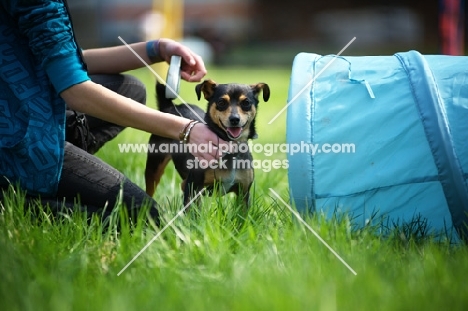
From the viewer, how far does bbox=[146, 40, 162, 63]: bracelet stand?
3.15m

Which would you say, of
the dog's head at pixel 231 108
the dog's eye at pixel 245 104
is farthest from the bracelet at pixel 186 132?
the dog's eye at pixel 245 104

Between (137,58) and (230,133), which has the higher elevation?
(137,58)

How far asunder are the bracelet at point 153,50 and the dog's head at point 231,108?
0.26 meters

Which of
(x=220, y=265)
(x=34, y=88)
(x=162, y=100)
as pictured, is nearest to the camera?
(x=220, y=265)

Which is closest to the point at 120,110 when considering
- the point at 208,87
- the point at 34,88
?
the point at 34,88

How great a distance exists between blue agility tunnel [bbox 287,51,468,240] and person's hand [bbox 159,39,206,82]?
1.77ft

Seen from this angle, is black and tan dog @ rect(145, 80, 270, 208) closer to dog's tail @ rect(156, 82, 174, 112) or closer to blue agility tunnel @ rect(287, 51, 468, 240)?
dog's tail @ rect(156, 82, 174, 112)

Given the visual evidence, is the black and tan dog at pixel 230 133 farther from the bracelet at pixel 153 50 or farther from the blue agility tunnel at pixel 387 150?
the blue agility tunnel at pixel 387 150

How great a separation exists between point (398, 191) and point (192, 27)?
2082 cm

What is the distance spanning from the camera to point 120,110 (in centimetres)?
248

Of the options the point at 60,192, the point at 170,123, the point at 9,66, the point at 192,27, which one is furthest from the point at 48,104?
the point at 192,27


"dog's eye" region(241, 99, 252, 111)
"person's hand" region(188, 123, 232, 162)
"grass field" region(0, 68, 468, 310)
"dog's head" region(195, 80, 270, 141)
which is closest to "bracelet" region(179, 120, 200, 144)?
"person's hand" region(188, 123, 232, 162)

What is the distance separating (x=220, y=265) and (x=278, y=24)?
21175mm

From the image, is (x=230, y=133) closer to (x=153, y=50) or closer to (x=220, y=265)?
(x=153, y=50)
